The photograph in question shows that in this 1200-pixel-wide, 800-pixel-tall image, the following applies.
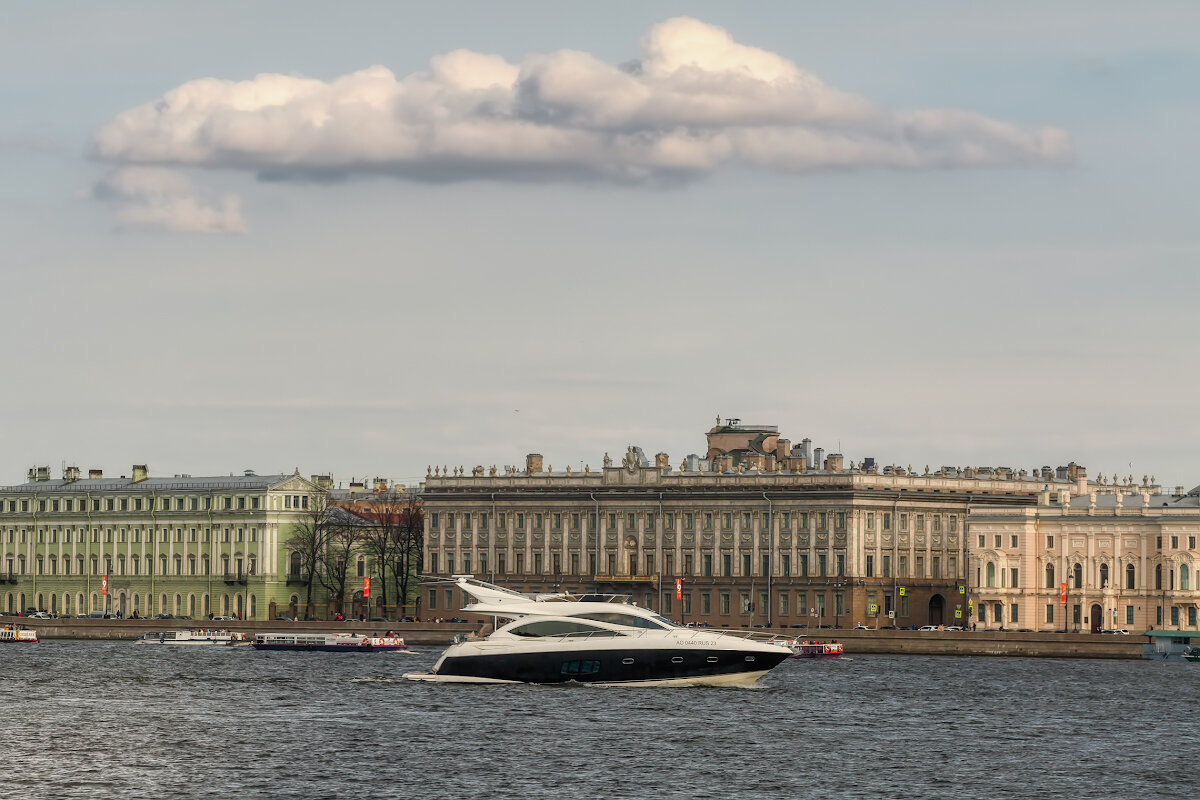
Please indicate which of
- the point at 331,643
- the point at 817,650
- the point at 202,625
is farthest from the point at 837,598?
the point at 202,625

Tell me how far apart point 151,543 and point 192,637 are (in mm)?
32426

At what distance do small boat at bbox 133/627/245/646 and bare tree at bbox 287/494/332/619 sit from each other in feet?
70.4

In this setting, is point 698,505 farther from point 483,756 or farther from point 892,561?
point 483,756

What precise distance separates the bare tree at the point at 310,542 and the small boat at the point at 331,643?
2928 cm

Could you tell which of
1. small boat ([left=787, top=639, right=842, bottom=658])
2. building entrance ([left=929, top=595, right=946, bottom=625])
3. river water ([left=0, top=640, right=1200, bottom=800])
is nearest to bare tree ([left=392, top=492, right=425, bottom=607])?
building entrance ([left=929, top=595, right=946, bottom=625])

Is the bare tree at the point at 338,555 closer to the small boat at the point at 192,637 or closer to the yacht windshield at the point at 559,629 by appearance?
the small boat at the point at 192,637

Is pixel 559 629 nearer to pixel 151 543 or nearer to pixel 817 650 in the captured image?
pixel 817 650

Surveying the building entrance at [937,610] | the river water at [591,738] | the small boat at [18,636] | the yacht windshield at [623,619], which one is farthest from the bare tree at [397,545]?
the yacht windshield at [623,619]

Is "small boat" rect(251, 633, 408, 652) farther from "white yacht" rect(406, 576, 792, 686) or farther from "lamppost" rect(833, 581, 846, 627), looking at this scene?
"white yacht" rect(406, 576, 792, 686)

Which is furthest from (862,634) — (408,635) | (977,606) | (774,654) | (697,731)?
(697,731)

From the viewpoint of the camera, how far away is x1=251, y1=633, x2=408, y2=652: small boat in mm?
142125

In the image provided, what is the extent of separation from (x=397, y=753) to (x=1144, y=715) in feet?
89.6

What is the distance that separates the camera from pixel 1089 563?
152 m

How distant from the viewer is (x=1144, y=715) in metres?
87.9
